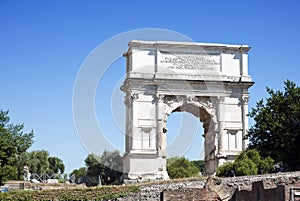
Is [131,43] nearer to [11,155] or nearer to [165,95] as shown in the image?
[165,95]

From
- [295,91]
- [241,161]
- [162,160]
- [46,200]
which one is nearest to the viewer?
[46,200]

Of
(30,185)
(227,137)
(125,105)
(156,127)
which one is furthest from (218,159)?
(30,185)

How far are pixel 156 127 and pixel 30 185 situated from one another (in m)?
9.90

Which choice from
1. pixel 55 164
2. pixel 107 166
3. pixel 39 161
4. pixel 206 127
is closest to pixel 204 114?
pixel 206 127

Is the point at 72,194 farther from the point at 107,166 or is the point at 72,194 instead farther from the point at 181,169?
the point at 107,166

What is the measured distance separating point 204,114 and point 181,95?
2845 millimetres

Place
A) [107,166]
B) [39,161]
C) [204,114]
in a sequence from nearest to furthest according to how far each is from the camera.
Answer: [204,114]
[107,166]
[39,161]

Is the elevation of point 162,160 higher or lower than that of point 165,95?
lower

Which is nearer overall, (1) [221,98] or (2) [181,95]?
(2) [181,95]

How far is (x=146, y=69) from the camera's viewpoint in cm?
4153

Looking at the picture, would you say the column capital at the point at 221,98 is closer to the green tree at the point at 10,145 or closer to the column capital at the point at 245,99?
the column capital at the point at 245,99

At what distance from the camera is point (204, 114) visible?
142 ft

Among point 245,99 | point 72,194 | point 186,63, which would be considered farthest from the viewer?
point 245,99

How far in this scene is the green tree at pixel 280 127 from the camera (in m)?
33.2
